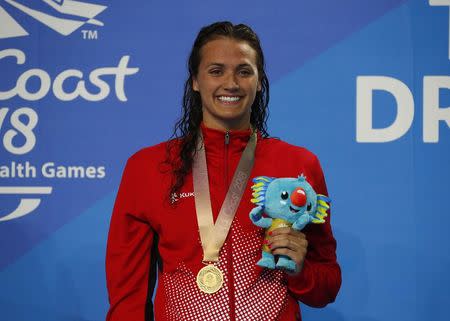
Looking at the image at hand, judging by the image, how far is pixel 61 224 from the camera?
3004 mm

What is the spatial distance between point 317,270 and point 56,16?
182 centimetres

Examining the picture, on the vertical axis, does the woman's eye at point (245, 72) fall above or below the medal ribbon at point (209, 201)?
above

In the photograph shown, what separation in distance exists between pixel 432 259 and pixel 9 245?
1.92m

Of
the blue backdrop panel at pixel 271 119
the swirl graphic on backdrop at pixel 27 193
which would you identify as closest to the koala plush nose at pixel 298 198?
the blue backdrop panel at pixel 271 119

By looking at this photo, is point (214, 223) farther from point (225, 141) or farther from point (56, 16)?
point (56, 16)

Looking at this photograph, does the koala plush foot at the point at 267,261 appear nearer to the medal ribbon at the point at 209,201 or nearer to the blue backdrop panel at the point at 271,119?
the medal ribbon at the point at 209,201

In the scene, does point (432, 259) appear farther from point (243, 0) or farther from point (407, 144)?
point (243, 0)

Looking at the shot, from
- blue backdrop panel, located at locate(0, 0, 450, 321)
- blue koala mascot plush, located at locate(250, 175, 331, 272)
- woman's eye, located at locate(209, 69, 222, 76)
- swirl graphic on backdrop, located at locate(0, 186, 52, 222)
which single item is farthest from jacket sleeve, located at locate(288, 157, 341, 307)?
swirl graphic on backdrop, located at locate(0, 186, 52, 222)

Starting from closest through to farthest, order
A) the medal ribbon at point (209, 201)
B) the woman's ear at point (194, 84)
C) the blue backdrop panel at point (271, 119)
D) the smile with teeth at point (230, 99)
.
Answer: the medal ribbon at point (209, 201), the smile with teeth at point (230, 99), the woman's ear at point (194, 84), the blue backdrop panel at point (271, 119)

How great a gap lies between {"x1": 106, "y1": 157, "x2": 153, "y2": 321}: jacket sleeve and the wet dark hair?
0.38 feet

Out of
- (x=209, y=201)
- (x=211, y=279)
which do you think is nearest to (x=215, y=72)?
(x=209, y=201)

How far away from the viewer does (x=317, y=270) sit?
1820 millimetres

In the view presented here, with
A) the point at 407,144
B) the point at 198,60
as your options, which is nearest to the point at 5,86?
the point at 198,60

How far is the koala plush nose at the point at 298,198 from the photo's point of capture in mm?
1644
